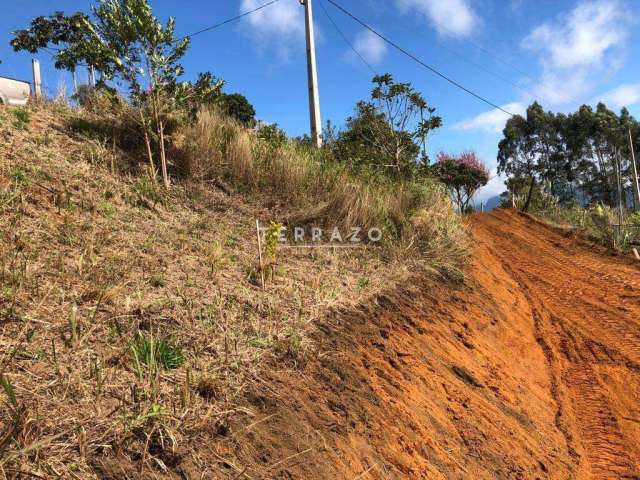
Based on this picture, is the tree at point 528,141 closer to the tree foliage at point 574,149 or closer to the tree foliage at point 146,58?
the tree foliage at point 574,149

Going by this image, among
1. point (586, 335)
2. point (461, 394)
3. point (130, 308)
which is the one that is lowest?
point (586, 335)

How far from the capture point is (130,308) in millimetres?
2502

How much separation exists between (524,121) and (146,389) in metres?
43.0

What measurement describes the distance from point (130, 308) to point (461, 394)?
8.22 feet

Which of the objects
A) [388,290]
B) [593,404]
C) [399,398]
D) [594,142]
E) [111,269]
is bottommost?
[593,404]

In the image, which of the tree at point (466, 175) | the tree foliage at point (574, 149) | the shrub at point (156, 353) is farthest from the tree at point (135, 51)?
the tree foliage at point (574, 149)

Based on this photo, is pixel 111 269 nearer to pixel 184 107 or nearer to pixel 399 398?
pixel 399 398

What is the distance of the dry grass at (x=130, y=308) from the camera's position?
165 centimetres

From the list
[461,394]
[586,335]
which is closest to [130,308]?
[461,394]

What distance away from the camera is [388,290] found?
4.16 meters

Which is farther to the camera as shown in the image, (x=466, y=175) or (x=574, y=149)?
(x=574, y=149)

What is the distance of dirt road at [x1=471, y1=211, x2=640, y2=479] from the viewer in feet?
10.9

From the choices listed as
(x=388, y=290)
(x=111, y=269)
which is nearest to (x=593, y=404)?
(x=388, y=290)

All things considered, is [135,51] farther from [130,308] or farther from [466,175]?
[466,175]
